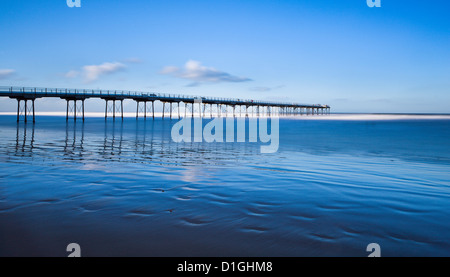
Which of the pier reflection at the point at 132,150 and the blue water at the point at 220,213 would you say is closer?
the blue water at the point at 220,213

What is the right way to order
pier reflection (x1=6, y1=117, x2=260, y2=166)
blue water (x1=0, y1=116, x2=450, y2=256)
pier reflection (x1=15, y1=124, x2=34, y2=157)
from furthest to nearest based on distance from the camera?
1. pier reflection (x1=15, y1=124, x2=34, y2=157)
2. pier reflection (x1=6, y1=117, x2=260, y2=166)
3. blue water (x1=0, y1=116, x2=450, y2=256)

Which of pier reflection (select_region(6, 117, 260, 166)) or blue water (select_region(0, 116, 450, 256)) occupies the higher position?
pier reflection (select_region(6, 117, 260, 166))

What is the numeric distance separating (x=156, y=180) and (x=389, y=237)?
18.5 feet

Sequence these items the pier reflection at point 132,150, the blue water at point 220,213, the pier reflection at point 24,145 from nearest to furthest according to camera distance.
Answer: the blue water at point 220,213
the pier reflection at point 132,150
the pier reflection at point 24,145

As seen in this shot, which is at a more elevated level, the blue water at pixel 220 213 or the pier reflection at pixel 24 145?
the pier reflection at pixel 24 145

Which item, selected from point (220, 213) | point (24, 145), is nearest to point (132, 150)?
point (24, 145)

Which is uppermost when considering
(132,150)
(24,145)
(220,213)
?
(24,145)

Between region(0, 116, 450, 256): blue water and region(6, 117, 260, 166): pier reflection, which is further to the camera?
region(6, 117, 260, 166): pier reflection

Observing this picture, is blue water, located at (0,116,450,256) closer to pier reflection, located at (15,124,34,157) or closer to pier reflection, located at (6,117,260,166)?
pier reflection, located at (6,117,260,166)

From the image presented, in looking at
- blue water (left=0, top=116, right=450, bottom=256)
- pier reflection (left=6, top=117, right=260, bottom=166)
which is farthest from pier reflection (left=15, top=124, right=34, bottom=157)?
blue water (left=0, top=116, right=450, bottom=256)

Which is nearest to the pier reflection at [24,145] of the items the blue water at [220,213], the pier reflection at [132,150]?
the pier reflection at [132,150]

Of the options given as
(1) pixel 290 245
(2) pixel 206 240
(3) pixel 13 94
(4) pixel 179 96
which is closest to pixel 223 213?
(2) pixel 206 240

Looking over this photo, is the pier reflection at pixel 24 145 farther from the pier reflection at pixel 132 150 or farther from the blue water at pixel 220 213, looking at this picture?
the blue water at pixel 220 213

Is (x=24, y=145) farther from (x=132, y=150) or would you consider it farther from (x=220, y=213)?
(x=220, y=213)
